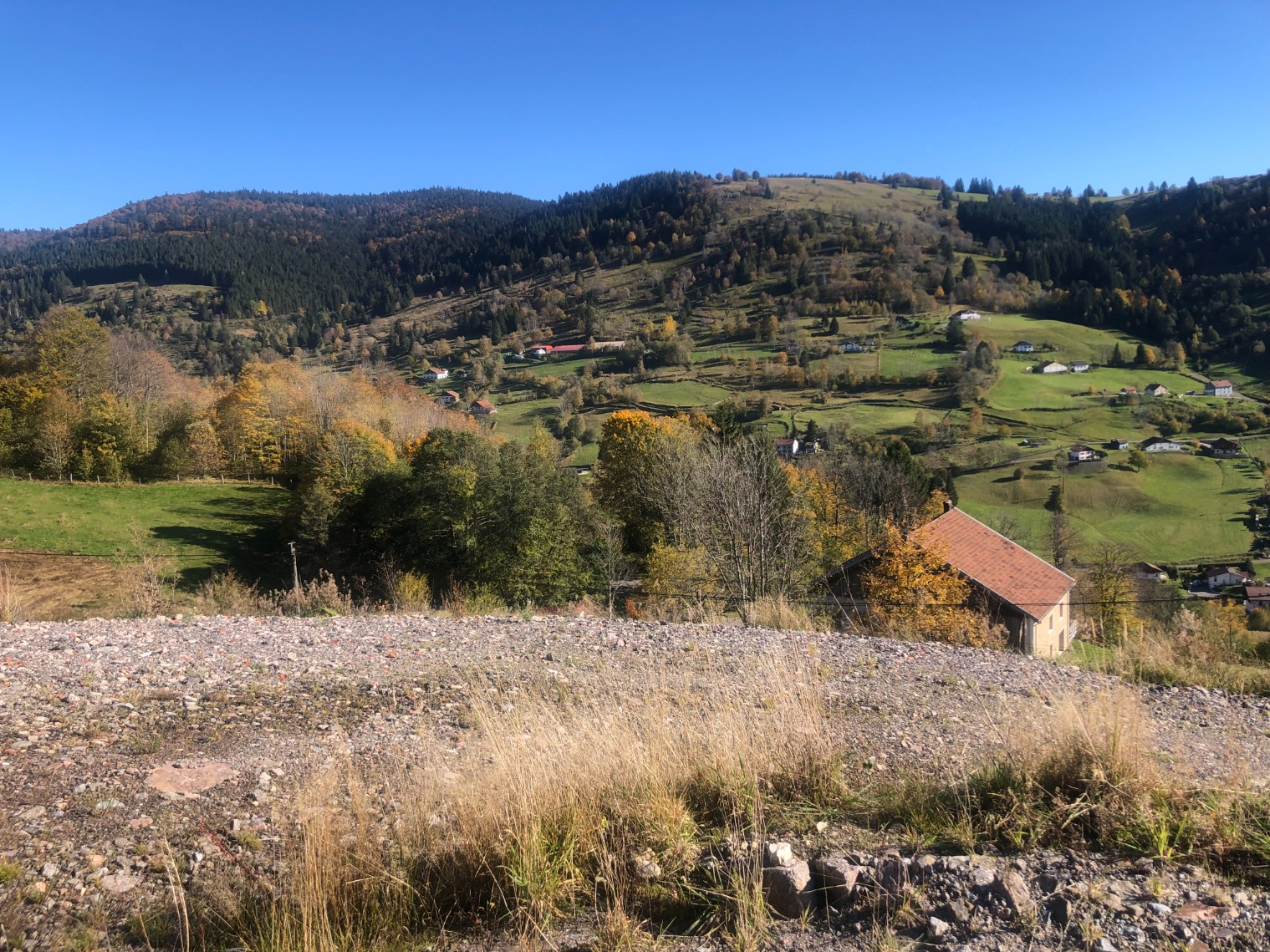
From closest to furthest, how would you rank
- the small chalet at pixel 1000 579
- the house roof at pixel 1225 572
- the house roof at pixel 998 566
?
1. the small chalet at pixel 1000 579
2. the house roof at pixel 998 566
3. the house roof at pixel 1225 572

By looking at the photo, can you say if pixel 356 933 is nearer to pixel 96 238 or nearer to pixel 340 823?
pixel 340 823

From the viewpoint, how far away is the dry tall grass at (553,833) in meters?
2.48

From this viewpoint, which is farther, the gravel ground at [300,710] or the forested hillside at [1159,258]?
→ the forested hillside at [1159,258]

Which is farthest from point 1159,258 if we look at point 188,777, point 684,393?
point 188,777

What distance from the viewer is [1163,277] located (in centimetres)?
11606

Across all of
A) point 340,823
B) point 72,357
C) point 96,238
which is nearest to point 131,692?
point 340,823

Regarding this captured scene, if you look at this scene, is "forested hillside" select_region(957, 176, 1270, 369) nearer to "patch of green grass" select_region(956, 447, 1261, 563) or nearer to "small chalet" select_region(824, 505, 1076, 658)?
"patch of green grass" select_region(956, 447, 1261, 563)

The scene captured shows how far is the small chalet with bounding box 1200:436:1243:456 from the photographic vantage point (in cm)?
6203

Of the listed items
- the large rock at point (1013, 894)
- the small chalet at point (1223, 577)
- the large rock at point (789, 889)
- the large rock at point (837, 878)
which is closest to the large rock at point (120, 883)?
the large rock at point (789, 889)

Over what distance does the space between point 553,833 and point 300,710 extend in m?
3.46

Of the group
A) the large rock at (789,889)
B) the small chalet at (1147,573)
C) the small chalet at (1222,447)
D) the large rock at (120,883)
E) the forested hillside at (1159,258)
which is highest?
the forested hillside at (1159,258)

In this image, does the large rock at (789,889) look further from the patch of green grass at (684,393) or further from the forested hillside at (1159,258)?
the forested hillside at (1159,258)

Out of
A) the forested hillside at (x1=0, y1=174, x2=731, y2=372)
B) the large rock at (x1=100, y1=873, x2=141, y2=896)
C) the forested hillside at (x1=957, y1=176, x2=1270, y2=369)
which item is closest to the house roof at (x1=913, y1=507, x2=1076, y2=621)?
the large rock at (x1=100, y1=873, x2=141, y2=896)

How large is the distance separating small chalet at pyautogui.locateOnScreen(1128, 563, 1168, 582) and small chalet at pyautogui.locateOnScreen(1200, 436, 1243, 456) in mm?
25544
